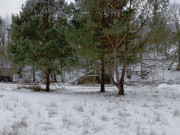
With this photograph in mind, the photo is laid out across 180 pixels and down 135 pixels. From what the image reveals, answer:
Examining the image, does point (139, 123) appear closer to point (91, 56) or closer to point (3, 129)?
point (3, 129)

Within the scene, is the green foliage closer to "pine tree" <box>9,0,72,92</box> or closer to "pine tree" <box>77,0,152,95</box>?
"pine tree" <box>9,0,72,92</box>

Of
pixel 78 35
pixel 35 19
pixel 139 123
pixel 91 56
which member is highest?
pixel 35 19

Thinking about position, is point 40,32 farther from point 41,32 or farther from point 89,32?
point 89,32

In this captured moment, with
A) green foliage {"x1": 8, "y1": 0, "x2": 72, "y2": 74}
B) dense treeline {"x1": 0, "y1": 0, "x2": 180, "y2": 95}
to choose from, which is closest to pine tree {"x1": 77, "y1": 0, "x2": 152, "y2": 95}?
dense treeline {"x1": 0, "y1": 0, "x2": 180, "y2": 95}

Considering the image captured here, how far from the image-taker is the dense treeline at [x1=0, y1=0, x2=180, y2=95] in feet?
31.4

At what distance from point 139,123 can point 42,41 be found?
9.80 metres

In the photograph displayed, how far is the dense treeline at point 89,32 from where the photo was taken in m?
9.57

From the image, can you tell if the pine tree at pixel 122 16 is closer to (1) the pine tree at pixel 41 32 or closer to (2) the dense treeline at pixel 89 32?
(2) the dense treeline at pixel 89 32

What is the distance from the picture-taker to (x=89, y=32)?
9.80 m

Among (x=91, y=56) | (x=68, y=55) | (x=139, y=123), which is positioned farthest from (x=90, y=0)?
(x=139, y=123)

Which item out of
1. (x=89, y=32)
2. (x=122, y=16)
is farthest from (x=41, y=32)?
(x=122, y=16)

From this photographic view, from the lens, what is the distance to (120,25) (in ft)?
28.2

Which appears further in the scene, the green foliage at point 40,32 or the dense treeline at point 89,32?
the green foliage at point 40,32

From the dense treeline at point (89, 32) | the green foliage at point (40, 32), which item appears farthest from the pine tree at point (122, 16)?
the green foliage at point (40, 32)
